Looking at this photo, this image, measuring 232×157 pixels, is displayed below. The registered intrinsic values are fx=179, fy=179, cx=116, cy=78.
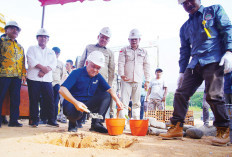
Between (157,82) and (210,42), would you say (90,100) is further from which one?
(157,82)

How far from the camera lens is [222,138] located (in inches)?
83.0

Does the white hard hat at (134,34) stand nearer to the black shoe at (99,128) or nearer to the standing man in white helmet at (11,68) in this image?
the black shoe at (99,128)

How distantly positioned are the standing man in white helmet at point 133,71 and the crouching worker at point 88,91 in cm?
66

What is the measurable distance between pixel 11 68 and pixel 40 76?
51 cm

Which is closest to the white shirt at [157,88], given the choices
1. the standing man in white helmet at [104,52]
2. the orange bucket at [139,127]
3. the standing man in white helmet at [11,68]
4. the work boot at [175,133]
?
the standing man in white helmet at [104,52]

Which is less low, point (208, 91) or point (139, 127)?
point (208, 91)

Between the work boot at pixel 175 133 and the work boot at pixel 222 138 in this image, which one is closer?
the work boot at pixel 222 138

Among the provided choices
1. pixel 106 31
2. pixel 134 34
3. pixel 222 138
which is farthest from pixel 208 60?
pixel 106 31

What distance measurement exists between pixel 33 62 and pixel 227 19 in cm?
326

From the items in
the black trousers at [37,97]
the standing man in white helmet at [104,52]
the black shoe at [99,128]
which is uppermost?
the standing man in white helmet at [104,52]

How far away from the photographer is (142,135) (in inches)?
111

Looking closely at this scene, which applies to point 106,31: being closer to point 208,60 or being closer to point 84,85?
point 84,85

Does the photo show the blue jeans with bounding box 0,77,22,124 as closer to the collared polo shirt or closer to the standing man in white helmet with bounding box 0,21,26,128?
the standing man in white helmet with bounding box 0,21,26,128

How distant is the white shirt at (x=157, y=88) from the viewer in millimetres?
5367
